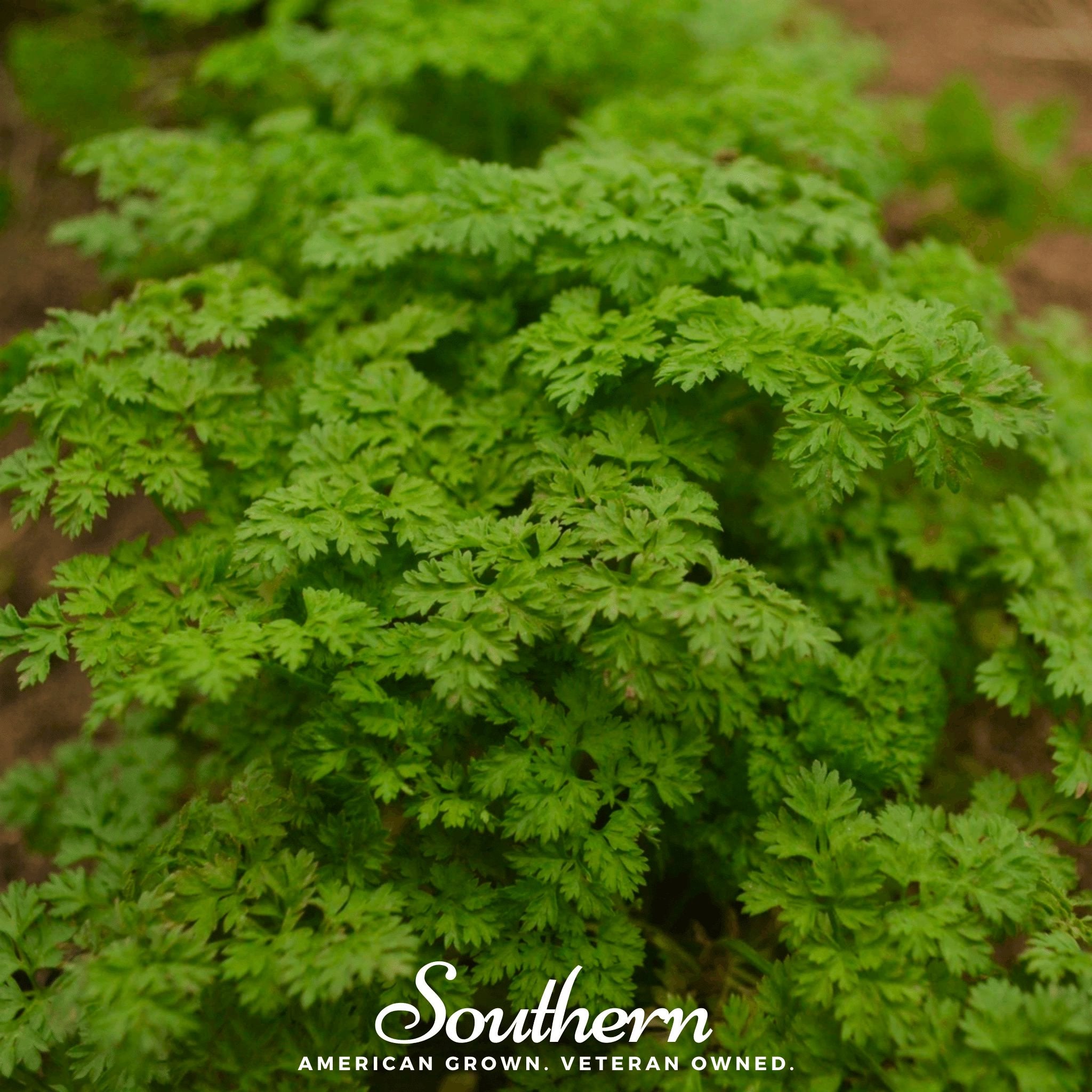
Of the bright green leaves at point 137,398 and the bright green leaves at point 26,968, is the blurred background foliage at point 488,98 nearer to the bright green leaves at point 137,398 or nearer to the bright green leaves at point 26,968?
the bright green leaves at point 137,398

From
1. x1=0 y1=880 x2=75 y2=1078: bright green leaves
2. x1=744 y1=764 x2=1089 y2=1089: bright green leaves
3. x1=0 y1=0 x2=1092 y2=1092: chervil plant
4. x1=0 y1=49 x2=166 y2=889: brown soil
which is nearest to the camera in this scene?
x1=744 y1=764 x2=1089 y2=1089: bright green leaves

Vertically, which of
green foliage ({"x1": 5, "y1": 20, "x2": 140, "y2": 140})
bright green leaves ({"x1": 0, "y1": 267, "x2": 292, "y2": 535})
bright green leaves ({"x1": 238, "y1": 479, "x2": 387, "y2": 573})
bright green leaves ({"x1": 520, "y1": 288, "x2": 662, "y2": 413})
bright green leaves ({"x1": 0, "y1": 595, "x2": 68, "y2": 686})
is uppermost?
green foliage ({"x1": 5, "y1": 20, "x2": 140, "y2": 140})

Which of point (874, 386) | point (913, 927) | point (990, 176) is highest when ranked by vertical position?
point (990, 176)

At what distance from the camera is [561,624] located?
1759 millimetres

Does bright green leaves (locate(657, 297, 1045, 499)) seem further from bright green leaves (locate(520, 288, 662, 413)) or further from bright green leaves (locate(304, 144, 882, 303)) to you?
bright green leaves (locate(304, 144, 882, 303))

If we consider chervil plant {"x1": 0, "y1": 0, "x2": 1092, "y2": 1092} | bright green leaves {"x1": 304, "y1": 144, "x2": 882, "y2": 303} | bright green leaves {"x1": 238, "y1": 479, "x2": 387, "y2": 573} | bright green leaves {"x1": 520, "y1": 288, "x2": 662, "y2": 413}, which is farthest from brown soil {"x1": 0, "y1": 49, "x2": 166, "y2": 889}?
bright green leaves {"x1": 520, "y1": 288, "x2": 662, "y2": 413}

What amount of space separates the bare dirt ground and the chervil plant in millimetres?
234

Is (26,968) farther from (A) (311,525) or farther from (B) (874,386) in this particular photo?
(B) (874,386)

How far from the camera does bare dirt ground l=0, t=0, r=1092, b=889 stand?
8.48 feet

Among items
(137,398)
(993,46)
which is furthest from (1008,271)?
(137,398)

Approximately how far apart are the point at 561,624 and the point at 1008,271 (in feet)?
9.47

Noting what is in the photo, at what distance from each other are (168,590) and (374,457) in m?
0.53

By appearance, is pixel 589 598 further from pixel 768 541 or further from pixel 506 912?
pixel 768 541

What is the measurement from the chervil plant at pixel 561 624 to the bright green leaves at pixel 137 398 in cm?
1
